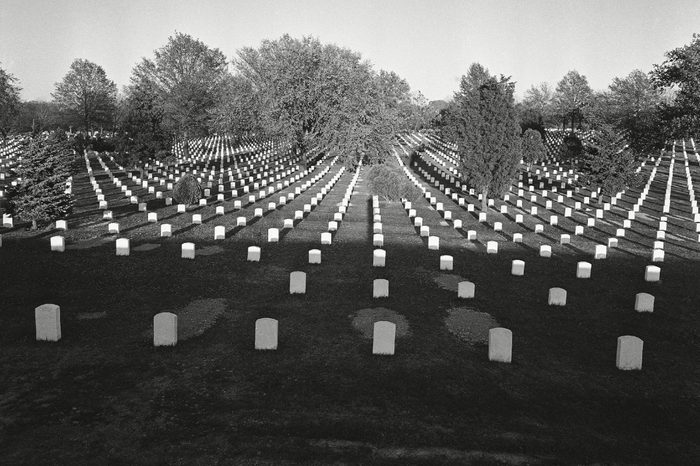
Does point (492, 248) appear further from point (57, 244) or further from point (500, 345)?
point (57, 244)

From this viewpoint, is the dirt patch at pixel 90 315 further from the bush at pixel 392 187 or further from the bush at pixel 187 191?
the bush at pixel 392 187

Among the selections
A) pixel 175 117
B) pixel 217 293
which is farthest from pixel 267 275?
pixel 175 117

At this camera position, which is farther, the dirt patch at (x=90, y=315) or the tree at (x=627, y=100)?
the tree at (x=627, y=100)

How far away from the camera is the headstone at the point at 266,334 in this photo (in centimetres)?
1023

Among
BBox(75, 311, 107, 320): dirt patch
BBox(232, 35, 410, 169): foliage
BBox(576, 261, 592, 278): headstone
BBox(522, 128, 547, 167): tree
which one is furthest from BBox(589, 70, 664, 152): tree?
BBox(75, 311, 107, 320): dirt patch

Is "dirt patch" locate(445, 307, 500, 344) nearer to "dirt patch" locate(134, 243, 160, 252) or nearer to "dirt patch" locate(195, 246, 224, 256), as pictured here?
"dirt patch" locate(195, 246, 224, 256)

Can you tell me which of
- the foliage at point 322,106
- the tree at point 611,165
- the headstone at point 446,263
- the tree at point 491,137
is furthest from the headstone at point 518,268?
the foliage at point 322,106

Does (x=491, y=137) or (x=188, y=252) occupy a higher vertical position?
(x=491, y=137)

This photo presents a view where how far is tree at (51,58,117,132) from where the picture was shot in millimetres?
66750

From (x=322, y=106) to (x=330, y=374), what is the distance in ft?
124

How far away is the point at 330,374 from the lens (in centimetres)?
929

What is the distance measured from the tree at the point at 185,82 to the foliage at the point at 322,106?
22.7 ft

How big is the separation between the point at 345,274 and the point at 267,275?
7.50ft

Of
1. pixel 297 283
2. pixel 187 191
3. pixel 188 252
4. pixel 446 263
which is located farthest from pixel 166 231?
pixel 446 263
